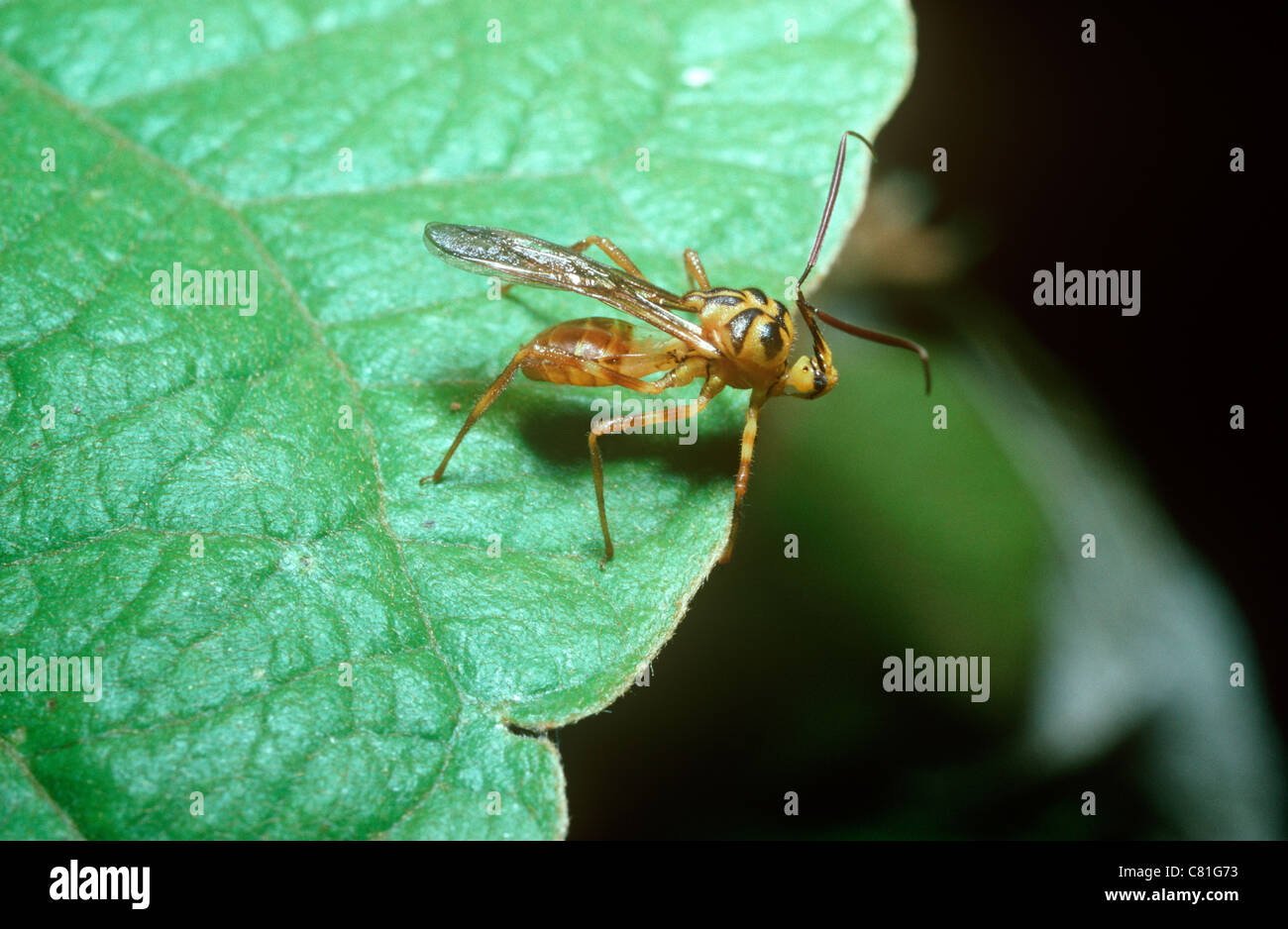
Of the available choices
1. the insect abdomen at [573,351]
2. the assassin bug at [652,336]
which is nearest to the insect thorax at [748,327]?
the assassin bug at [652,336]

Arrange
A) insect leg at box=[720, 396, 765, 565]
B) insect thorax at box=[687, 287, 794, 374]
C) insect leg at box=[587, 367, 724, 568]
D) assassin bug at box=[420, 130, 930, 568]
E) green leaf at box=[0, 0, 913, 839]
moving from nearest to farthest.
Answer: green leaf at box=[0, 0, 913, 839], insect leg at box=[587, 367, 724, 568], insect leg at box=[720, 396, 765, 565], assassin bug at box=[420, 130, 930, 568], insect thorax at box=[687, 287, 794, 374]

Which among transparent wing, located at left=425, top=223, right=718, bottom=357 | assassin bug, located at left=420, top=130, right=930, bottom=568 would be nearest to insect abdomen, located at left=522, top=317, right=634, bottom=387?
assassin bug, located at left=420, top=130, right=930, bottom=568

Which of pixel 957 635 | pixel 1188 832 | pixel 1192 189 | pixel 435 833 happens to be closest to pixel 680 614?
pixel 435 833

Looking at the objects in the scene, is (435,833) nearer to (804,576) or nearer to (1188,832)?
(804,576)

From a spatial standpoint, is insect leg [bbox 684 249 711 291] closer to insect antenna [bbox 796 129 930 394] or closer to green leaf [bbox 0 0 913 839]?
green leaf [bbox 0 0 913 839]

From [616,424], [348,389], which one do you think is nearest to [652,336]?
[616,424]

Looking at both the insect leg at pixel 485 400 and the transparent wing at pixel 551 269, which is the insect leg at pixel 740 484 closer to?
the transparent wing at pixel 551 269

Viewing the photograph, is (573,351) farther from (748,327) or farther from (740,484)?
(740,484)
